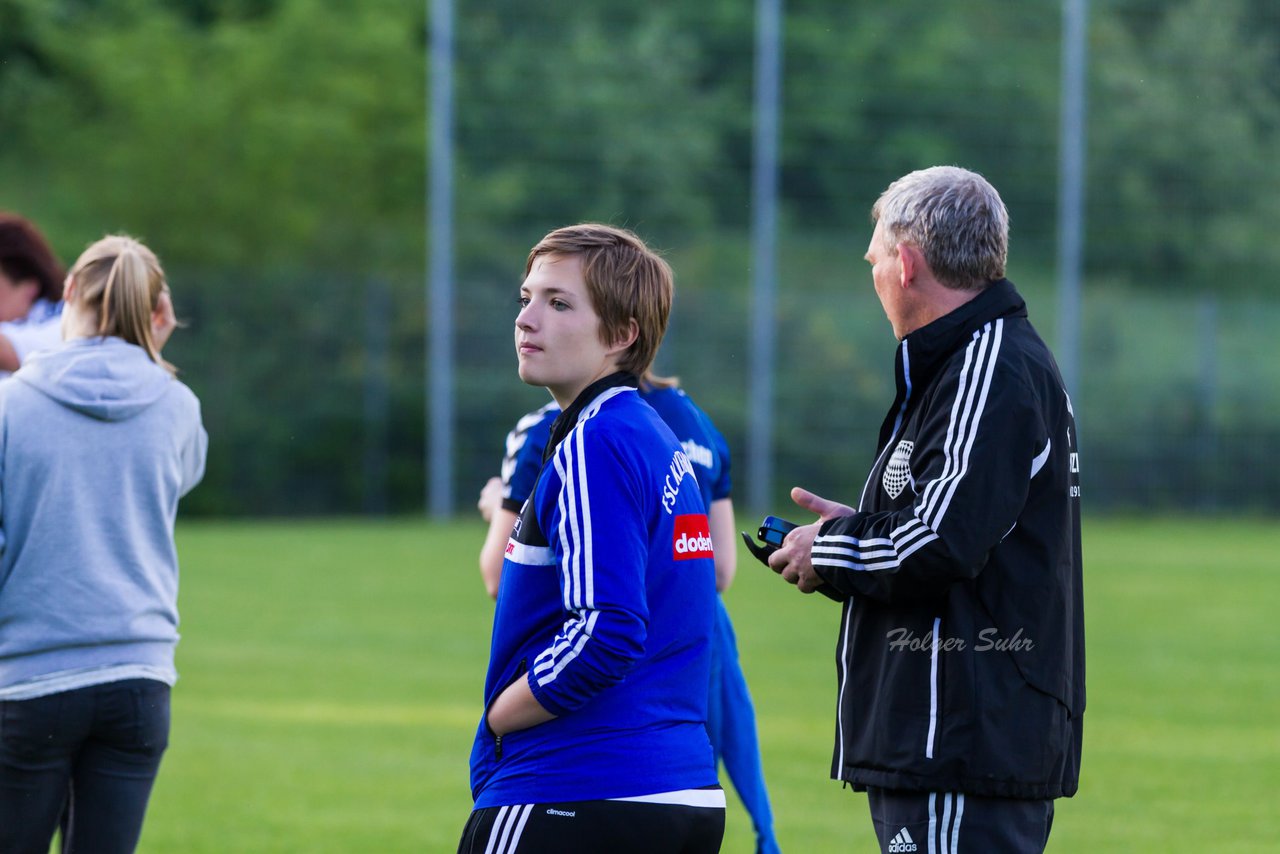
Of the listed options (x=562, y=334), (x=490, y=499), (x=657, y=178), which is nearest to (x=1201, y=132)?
(x=657, y=178)

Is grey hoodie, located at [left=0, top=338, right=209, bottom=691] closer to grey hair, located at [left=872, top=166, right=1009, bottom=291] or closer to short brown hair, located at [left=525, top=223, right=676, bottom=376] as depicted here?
short brown hair, located at [left=525, top=223, right=676, bottom=376]

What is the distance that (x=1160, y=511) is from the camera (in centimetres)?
2905

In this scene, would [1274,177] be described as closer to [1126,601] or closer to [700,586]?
[1126,601]

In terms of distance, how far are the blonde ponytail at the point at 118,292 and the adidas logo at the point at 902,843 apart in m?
2.14

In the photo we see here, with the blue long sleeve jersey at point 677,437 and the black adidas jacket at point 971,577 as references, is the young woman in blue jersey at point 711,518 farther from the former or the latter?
the black adidas jacket at point 971,577

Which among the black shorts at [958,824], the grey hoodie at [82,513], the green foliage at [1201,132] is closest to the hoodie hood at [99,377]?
the grey hoodie at [82,513]

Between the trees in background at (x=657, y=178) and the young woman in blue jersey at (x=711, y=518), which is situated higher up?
the trees in background at (x=657, y=178)

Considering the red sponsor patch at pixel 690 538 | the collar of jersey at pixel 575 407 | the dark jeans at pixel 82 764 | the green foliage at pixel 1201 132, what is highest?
the green foliage at pixel 1201 132

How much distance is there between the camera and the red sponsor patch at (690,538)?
338 cm

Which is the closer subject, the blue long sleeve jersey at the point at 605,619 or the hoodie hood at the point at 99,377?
the blue long sleeve jersey at the point at 605,619

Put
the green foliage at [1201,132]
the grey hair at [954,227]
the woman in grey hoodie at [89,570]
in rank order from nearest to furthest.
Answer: the grey hair at [954,227], the woman in grey hoodie at [89,570], the green foliage at [1201,132]

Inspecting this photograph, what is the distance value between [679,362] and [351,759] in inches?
750

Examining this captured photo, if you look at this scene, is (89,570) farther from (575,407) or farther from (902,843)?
(902,843)

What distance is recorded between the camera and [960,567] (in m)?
3.38
